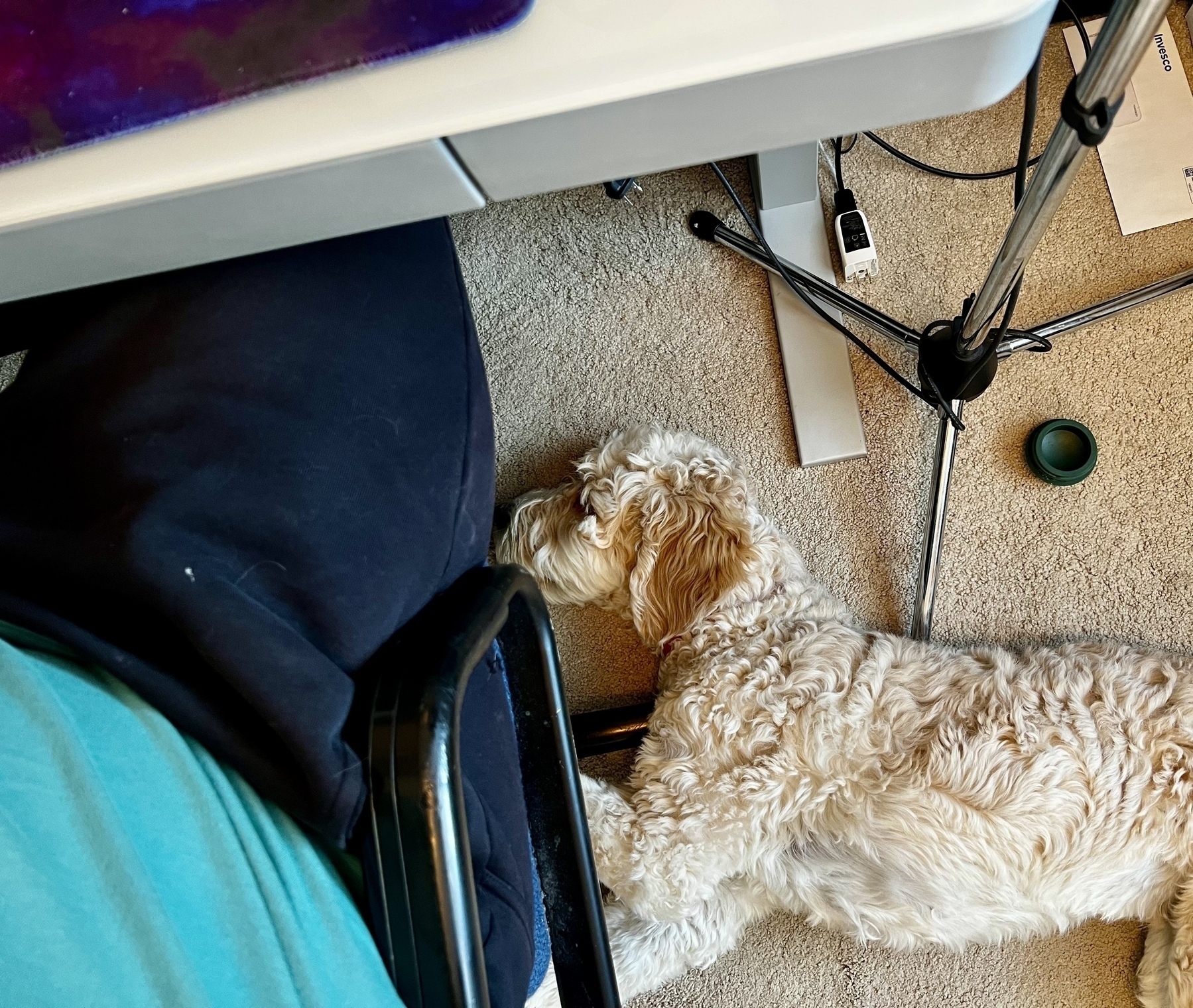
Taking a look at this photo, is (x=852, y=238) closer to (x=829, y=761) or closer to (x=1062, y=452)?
(x=1062, y=452)

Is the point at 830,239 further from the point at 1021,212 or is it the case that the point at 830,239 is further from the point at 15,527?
the point at 15,527

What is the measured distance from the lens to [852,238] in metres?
1.36

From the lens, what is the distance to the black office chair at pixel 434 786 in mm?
508

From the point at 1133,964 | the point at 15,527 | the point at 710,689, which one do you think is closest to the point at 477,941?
the point at 15,527

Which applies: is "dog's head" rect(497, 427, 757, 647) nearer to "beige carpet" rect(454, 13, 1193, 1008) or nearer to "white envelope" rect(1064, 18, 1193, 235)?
"beige carpet" rect(454, 13, 1193, 1008)

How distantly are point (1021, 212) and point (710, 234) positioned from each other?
0.74m

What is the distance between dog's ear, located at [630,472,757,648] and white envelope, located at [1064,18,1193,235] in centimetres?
88

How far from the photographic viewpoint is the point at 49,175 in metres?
0.50

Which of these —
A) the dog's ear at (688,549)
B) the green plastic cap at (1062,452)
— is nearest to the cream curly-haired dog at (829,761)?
the dog's ear at (688,549)

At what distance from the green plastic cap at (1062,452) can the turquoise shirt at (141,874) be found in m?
1.24

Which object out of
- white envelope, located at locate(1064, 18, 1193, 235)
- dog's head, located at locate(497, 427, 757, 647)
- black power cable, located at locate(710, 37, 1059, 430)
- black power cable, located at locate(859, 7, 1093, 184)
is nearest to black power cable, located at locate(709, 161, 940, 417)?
black power cable, located at locate(710, 37, 1059, 430)

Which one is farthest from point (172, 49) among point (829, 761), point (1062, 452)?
point (1062, 452)

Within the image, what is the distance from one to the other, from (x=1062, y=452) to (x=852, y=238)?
497 mm

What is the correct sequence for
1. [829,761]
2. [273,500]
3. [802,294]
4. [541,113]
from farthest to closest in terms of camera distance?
1. [802,294]
2. [829,761]
3. [273,500]
4. [541,113]
